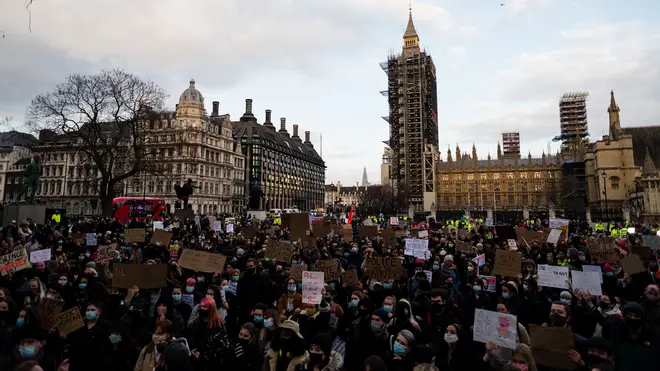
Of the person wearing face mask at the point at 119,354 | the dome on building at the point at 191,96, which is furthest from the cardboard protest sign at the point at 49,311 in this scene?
the dome on building at the point at 191,96

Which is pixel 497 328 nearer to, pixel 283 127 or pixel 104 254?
pixel 104 254

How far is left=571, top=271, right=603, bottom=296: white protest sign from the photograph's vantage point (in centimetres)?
655

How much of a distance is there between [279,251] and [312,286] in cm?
445

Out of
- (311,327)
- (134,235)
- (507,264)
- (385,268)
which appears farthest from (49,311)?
(134,235)

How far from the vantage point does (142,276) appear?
7.19 m

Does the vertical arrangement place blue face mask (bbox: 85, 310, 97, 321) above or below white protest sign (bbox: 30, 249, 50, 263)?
below

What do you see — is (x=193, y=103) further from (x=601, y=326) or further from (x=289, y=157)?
(x=601, y=326)

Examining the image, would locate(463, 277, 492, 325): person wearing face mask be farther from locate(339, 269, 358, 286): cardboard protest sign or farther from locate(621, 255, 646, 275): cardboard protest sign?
locate(621, 255, 646, 275): cardboard protest sign

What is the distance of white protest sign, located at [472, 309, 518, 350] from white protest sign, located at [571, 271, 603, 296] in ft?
9.39

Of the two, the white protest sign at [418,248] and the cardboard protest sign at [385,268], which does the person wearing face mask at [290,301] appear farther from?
the white protest sign at [418,248]

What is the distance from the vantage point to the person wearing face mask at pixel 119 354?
469 centimetres

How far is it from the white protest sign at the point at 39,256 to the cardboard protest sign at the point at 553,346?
32.7 feet

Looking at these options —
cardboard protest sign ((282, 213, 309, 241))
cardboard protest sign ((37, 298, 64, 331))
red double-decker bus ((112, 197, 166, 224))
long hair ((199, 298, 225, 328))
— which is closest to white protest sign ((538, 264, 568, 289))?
long hair ((199, 298, 225, 328))

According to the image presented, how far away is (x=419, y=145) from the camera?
76.1m
